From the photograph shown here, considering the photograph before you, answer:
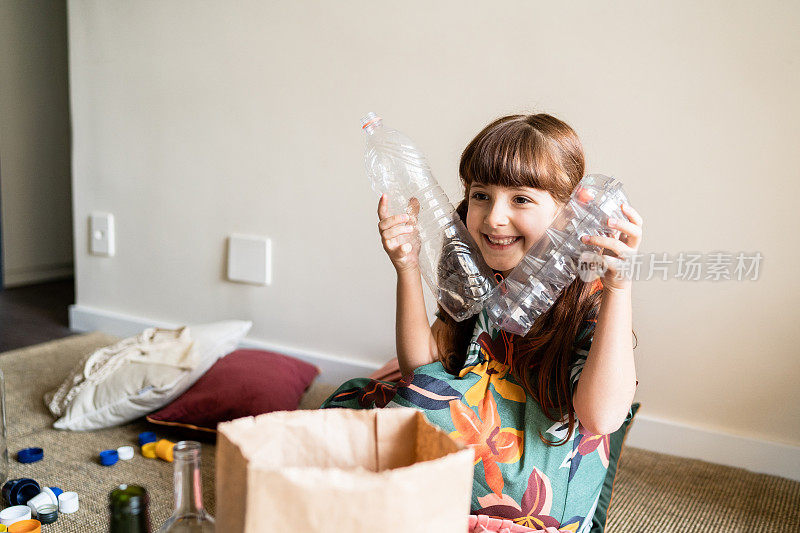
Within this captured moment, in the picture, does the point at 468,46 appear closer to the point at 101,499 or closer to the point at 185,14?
the point at 185,14

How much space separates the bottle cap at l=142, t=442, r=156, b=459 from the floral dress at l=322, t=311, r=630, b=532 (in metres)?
0.72

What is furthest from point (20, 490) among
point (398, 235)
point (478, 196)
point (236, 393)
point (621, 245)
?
point (621, 245)

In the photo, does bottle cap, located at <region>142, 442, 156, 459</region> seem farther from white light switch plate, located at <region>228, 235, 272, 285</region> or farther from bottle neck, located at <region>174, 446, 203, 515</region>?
bottle neck, located at <region>174, 446, 203, 515</region>

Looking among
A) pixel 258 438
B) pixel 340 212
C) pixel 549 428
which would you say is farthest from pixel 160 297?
pixel 258 438

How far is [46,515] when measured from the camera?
1120 mm

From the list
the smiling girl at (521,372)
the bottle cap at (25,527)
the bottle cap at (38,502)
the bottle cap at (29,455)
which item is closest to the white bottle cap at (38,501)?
the bottle cap at (38,502)

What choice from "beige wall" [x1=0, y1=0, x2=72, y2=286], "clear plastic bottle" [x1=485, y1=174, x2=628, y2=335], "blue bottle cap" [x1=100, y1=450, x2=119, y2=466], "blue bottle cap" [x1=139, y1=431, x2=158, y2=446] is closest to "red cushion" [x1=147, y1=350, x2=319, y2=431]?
"blue bottle cap" [x1=139, y1=431, x2=158, y2=446]

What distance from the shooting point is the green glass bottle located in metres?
0.42

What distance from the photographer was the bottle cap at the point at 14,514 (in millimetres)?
1053

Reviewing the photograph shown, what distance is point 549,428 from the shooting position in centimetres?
94

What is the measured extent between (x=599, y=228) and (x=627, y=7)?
0.85 m

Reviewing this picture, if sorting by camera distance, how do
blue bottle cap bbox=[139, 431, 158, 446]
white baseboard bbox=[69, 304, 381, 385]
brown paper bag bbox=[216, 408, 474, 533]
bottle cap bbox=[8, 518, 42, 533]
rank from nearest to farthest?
brown paper bag bbox=[216, 408, 474, 533]
bottle cap bbox=[8, 518, 42, 533]
blue bottle cap bbox=[139, 431, 158, 446]
white baseboard bbox=[69, 304, 381, 385]

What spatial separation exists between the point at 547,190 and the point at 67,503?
100 cm

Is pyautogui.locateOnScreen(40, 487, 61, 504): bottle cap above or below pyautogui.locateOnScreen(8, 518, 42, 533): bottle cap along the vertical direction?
below
